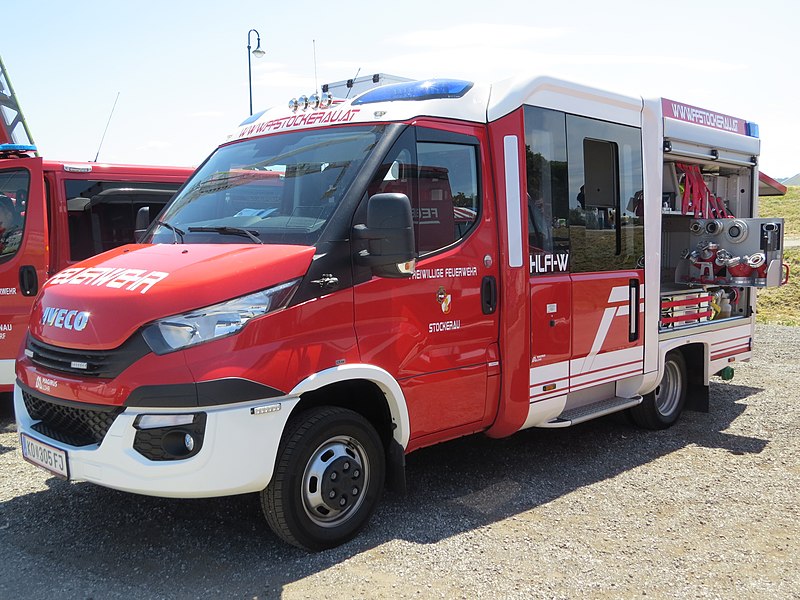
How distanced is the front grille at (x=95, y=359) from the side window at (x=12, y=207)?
309 centimetres

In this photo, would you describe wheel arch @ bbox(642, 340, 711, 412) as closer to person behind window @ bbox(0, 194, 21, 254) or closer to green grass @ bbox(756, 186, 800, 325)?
person behind window @ bbox(0, 194, 21, 254)

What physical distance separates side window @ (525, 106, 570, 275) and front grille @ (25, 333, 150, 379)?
104 inches

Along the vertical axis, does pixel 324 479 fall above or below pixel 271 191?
below

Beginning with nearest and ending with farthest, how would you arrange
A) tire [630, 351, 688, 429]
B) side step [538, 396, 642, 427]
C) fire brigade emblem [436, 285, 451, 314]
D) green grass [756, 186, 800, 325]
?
1. fire brigade emblem [436, 285, 451, 314]
2. side step [538, 396, 642, 427]
3. tire [630, 351, 688, 429]
4. green grass [756, 186, 800, 325]

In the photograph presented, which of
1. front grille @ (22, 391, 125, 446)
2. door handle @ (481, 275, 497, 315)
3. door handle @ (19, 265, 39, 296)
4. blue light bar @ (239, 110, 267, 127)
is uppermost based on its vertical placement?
blue light bar @ (239, 110, 267, 127)

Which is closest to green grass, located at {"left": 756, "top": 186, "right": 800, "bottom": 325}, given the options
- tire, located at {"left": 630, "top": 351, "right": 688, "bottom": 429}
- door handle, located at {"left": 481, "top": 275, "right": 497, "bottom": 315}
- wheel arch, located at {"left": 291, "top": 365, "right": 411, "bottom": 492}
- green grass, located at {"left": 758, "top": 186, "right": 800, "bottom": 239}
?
green grass, located at {"left": 758, "top": 186, "right": 800, "bottom": 239}

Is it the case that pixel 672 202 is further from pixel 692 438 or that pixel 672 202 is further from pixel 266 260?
pixel 266 260

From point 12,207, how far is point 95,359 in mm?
3732

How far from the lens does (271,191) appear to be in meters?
4.66

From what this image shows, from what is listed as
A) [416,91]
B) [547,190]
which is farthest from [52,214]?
[547,190]

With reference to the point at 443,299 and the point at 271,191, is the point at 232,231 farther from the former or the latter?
the point at 443,299

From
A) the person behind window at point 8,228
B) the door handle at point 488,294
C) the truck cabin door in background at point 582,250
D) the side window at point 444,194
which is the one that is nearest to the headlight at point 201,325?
the side window at point 444,194

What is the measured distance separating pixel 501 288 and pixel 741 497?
2184mm

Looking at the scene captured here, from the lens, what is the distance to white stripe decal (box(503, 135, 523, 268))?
4.98m
